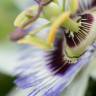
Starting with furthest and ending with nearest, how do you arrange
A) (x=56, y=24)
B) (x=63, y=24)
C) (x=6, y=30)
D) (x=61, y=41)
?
(x=6, y=30) < (x=61, y=41) < (x=63, y=24) < (x=56, y=24)

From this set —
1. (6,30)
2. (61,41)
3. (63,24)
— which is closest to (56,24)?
(63,24)

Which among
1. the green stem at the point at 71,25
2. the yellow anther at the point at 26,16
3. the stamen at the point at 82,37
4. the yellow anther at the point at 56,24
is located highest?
the yellow anther at the point at 26,16

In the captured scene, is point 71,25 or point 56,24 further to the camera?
point 71,25

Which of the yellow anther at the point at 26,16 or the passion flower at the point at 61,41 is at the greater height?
the yellow anther at the point at 26,16

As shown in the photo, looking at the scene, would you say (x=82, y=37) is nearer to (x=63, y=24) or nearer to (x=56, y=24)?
(x=63, y=24)

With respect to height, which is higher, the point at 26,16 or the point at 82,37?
the point at 26,16

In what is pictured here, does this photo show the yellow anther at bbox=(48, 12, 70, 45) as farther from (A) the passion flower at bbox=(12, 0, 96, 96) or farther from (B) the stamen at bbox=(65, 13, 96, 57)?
(B) the stamen at bbox=(65, 13, 96, 57)

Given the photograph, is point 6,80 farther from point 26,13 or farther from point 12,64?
point 26,13

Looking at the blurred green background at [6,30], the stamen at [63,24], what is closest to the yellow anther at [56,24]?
the stamen at [63,24]

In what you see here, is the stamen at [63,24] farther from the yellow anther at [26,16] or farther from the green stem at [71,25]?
the yellow anther at [26,16]
